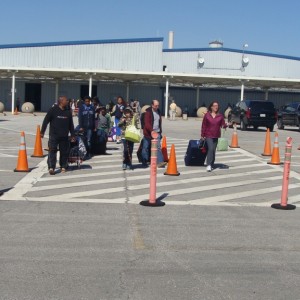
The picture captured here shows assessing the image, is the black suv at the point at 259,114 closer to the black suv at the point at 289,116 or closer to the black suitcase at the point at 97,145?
the black suv at the point at 289,116

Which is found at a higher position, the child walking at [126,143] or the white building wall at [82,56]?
the white building wall at [82,56]

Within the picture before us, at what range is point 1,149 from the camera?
17.5m

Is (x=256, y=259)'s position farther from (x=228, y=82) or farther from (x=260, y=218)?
(x=228, y=82)

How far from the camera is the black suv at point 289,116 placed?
32.2 m

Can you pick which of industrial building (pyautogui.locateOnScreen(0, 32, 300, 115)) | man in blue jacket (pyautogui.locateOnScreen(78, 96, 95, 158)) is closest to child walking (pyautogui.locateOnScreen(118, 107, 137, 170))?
man in blue jacket (pyautogui.locateOnScreen(78, 96, 95, 158))

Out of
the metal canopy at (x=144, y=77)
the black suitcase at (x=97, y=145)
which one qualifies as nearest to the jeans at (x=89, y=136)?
the black suitcase at (x=97, y=145)

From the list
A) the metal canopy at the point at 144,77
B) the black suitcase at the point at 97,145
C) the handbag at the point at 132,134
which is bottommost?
the black suitcase at the point at 97,145

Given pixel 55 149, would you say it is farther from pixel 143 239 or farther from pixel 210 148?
pixel 143 239

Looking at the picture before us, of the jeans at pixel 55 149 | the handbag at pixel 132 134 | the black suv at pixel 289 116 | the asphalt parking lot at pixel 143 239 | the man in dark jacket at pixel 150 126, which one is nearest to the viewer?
the asphalt parking lot at pixel 143 239

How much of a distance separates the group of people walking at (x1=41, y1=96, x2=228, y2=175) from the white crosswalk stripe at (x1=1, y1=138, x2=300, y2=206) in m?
0.41

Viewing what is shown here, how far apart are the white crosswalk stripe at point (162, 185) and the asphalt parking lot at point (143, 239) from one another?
0.04m

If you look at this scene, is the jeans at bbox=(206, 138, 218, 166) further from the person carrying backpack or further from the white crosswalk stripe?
the person carrying backpack

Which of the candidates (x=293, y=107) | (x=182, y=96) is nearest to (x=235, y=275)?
(x=293, y=107)

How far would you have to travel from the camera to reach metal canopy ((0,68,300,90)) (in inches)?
1834
